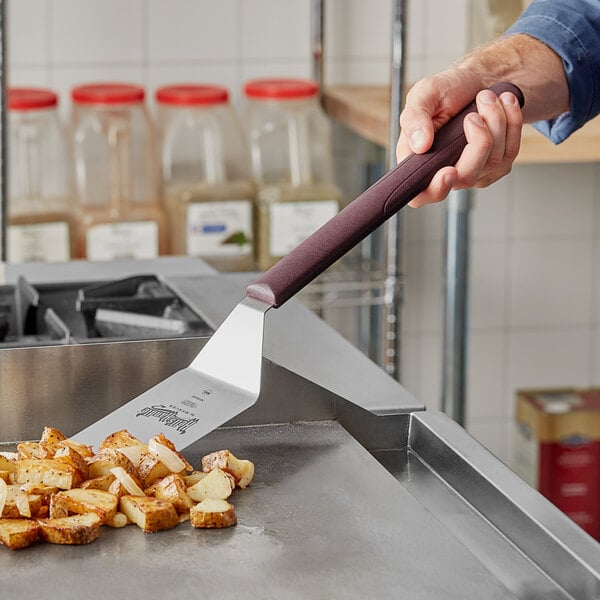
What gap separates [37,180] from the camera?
1920 mm

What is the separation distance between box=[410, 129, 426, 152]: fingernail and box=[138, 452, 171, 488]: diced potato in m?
0.32

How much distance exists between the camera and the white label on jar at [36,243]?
72.1 inches

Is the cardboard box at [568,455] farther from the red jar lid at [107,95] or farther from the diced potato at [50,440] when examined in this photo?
the diced potato at [50,440]

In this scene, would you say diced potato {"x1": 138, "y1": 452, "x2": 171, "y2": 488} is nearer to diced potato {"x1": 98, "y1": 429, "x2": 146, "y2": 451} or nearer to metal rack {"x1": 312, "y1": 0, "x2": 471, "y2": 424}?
diced potato {"x1": 98, "y1": 429, "x2": 146, "y2": 451}

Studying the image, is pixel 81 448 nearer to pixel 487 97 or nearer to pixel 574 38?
pixel 487 97

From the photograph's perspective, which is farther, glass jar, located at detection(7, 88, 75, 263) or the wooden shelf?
glass jar, located at detection(7, 88, 75, 263)

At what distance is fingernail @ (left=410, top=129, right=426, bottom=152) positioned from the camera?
93 cm

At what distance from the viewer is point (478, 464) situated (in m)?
0.82

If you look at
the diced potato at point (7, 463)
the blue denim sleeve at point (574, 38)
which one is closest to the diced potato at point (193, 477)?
the diced potato at point (7, 463)

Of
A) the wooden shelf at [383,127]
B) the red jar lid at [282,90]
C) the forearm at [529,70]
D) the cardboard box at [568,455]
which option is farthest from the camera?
the cardboard box at [568,455]

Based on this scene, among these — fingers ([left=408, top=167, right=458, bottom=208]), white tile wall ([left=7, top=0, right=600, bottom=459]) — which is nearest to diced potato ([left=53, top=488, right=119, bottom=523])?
fingers ([left=408, top=167, right=458, bottom=208])

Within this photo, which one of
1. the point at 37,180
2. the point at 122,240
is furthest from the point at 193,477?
the point at 37,180

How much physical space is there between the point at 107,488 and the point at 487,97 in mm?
446

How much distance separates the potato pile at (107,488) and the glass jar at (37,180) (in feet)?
3.41
